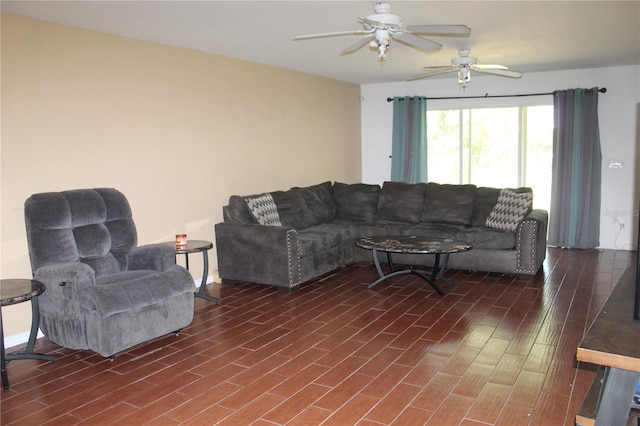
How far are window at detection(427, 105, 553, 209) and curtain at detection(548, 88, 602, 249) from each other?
26cm

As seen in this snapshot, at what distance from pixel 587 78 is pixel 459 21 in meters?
3.80

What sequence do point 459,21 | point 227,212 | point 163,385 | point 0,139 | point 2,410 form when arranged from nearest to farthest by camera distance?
1. point 2,410
2. point 163,385
3. point 0,139
4. point 459,21
5. point 227,212

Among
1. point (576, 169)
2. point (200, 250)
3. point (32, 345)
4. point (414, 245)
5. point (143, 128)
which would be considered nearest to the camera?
point (32, 345)

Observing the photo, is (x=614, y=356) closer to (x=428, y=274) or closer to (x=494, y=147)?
(x=428, y=274)

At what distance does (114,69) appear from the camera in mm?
4590

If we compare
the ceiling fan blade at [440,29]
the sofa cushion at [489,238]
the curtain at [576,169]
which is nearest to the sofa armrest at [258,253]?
the sofa cushion at [489,238]

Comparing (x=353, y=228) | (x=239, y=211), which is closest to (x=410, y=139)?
(x=353, y=228)

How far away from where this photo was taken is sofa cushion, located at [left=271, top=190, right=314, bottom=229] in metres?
6.05

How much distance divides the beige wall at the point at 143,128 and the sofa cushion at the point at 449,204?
176 centimetres

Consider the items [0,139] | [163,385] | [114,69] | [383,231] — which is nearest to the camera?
[163,385]

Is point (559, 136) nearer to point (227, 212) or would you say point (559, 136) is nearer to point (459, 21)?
point (459, 21)

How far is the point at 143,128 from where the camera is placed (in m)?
4.88

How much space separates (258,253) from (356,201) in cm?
205

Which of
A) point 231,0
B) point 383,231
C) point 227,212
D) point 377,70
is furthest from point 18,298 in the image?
point 377,70
